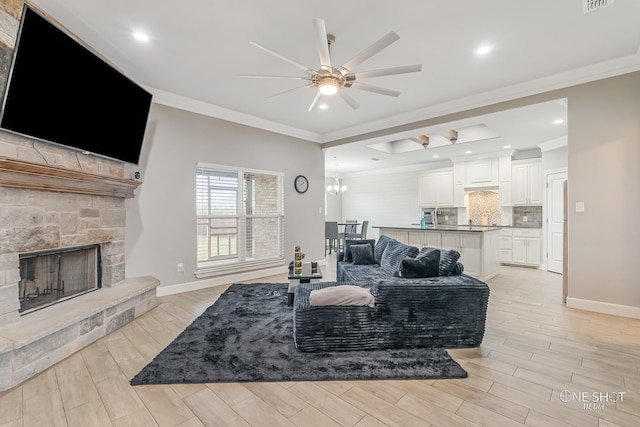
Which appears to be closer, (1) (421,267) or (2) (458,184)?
(1) (421,267)

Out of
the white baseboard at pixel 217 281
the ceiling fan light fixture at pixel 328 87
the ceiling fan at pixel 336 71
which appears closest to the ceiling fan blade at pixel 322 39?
the ceiling fan at pixel 336 71

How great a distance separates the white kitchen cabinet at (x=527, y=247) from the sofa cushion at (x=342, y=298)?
5.94 m

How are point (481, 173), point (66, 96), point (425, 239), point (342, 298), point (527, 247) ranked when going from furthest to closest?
point (481, 173) → point (527, 247) → point (425, 239) → point (66, 96) → point (342, 298)

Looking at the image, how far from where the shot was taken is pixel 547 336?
276cm

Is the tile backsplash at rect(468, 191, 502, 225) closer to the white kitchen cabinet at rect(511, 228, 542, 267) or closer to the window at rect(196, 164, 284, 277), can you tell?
the white kitchen cabinet at rect(511, 228, 542, 267)

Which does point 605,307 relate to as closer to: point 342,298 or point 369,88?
point 342,298

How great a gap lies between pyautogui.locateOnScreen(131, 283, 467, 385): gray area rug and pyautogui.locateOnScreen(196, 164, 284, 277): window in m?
1.89

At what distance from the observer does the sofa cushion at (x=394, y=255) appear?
11.7ft

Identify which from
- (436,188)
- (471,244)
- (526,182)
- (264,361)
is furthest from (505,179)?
(264,361)

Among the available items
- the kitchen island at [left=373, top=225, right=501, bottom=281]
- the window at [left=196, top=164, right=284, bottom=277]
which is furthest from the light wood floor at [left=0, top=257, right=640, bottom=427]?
the kitchen island at [left=373, top=225, right=501, bottom=281]

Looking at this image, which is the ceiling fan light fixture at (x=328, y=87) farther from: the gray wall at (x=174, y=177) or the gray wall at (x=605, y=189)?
the gray wall at (x=605, y=189)

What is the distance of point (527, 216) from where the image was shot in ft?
23.0

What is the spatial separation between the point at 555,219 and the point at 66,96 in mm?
8138

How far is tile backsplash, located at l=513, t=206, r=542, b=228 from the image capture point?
22.4 ft
